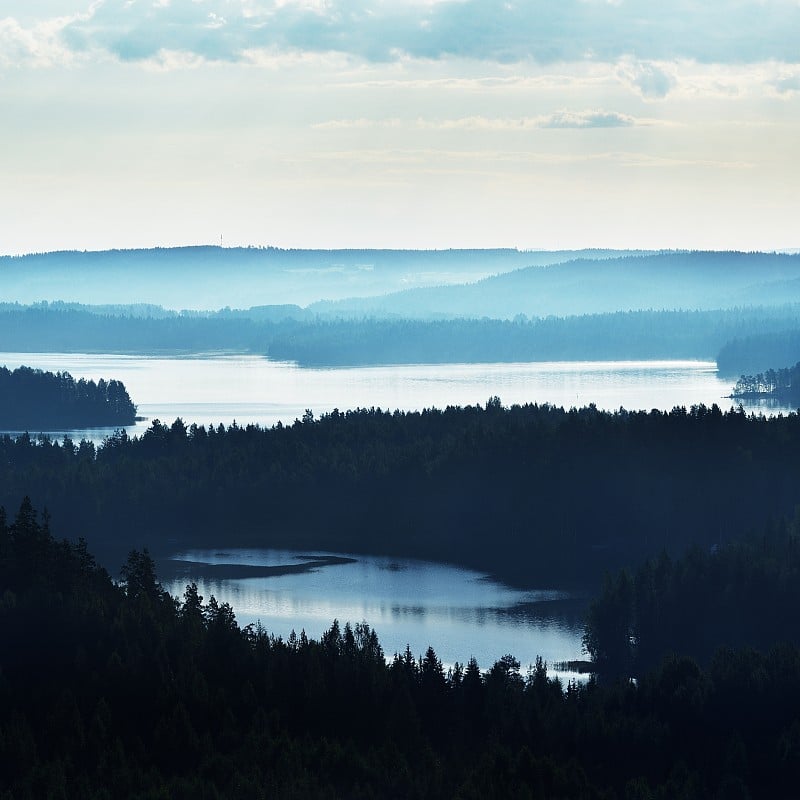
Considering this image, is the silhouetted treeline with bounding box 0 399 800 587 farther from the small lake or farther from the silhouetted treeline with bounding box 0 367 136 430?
the silhouetted treeline with bounding box 0 367 136 430

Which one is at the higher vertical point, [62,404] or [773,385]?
[773,385]

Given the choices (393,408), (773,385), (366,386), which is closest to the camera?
(393,408)

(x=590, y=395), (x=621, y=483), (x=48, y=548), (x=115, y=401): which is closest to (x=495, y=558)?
(x=621, y=483)

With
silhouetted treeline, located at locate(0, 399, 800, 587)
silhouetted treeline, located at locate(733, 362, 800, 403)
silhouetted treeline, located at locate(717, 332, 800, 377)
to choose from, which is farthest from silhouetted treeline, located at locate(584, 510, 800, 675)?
silhouetted treeline, located at locate(717, 332, 800, 377)

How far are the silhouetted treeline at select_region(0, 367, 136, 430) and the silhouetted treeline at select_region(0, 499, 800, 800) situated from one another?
75.9 meters

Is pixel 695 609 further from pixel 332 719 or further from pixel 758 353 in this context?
pixel 758 353

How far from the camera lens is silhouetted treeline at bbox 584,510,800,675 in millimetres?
47688

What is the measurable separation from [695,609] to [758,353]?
133455mm

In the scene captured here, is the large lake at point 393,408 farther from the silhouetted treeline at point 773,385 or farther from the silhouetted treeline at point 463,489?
the silhouetted treeline at point 463,489

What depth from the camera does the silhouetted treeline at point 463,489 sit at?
68.5m

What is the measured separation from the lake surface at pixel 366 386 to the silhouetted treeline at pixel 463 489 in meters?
26.8

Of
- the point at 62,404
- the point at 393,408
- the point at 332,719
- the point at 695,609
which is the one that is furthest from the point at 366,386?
the point at 332,719

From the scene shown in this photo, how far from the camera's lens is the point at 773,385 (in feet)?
453

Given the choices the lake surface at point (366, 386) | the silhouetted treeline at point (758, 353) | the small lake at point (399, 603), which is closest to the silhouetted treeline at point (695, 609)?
the small lake at point (399, 603)
